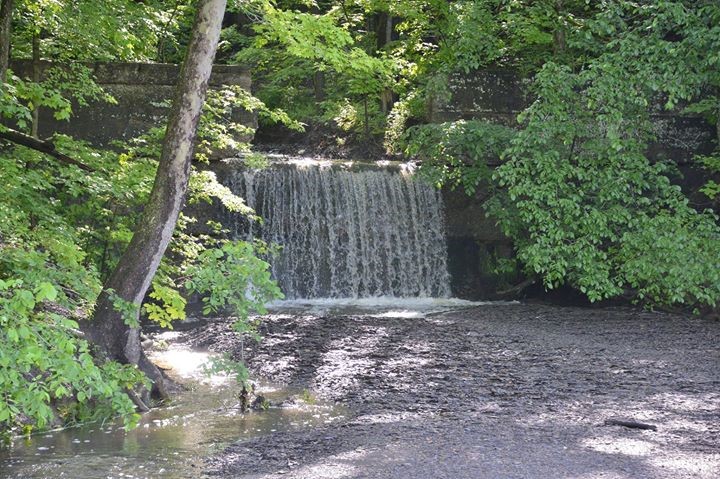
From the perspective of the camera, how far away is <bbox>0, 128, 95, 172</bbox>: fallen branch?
9.05 metres

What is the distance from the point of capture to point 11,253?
648 cm

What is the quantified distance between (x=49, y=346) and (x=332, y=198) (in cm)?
1136

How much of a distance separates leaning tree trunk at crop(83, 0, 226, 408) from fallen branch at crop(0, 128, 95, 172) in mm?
1629

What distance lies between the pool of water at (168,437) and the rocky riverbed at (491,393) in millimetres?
219

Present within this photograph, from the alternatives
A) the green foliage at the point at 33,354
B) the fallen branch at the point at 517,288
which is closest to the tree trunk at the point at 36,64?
the green foliage at the point at 33,354

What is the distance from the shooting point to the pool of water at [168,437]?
6.02 m

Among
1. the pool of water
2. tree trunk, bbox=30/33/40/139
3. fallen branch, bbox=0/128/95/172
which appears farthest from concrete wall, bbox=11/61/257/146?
the pool of water

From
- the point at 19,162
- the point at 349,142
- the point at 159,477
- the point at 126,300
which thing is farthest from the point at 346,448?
the point at 349,142

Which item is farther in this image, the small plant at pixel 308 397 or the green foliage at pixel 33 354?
the small plant at pixel 308 397

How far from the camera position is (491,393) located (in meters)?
8.07

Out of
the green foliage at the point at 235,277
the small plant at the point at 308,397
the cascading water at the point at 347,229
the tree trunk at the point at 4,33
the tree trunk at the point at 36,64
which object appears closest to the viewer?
the green foliage at the point at 235,277

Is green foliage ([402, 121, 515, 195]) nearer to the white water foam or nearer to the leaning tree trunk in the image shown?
the white water foam

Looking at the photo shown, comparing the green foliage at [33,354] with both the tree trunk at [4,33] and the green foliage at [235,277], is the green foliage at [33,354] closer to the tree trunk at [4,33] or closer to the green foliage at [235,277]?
the green foliage at [235,277]

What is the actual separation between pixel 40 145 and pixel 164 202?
6.70ft
